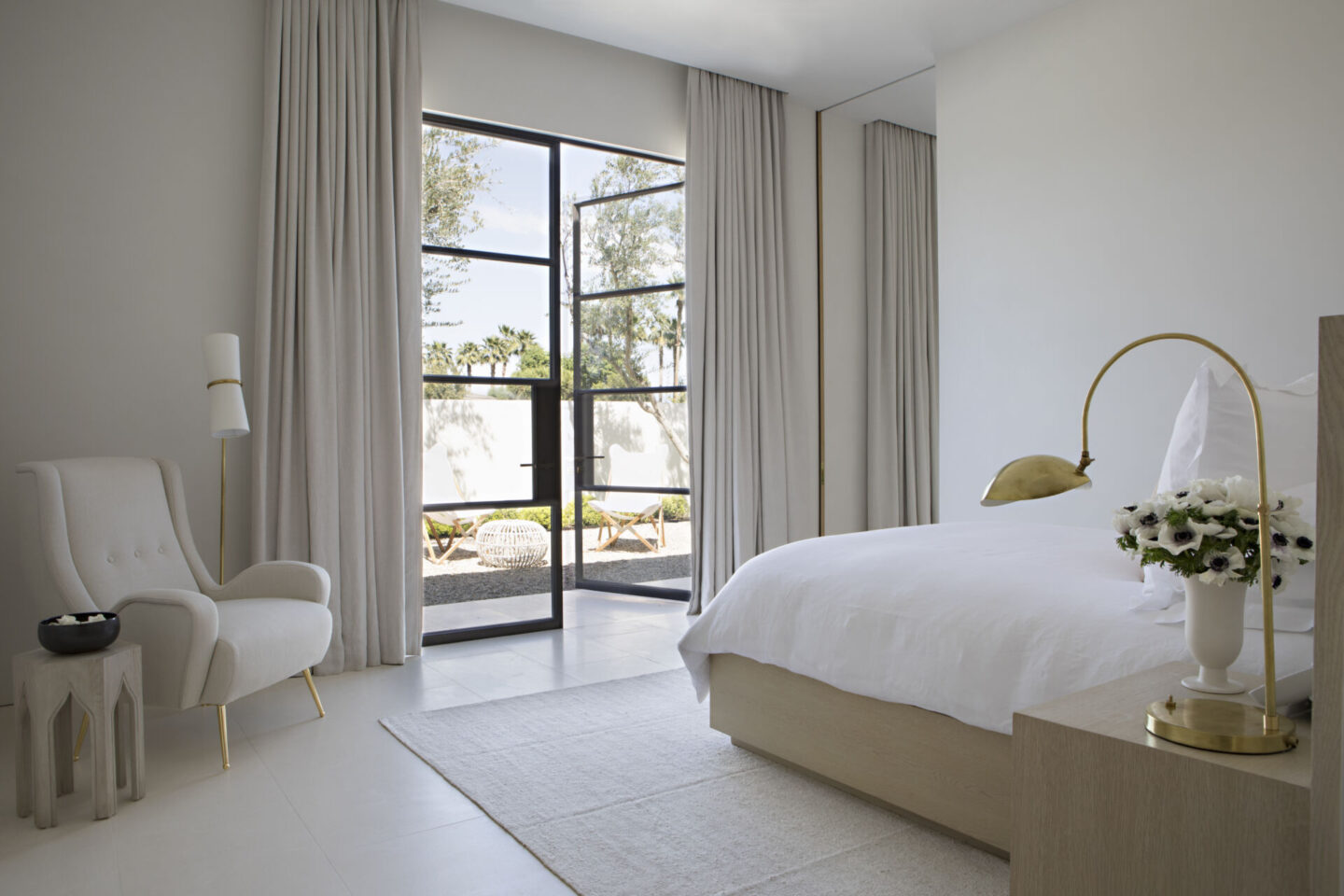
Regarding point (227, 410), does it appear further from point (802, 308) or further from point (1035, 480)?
point (802, 308)

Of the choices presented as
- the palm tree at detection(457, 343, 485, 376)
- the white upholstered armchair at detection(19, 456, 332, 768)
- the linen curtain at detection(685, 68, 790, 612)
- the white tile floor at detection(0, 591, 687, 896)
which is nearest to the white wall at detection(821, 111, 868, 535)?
the linen curtain at detection(685, 68, 790, 612)

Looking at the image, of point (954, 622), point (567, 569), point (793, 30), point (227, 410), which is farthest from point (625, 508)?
point (954, 622)

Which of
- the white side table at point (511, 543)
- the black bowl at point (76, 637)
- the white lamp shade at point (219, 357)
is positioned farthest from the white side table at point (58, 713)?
the white side table at point (511, 543)

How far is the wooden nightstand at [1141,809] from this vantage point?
128 centimetres

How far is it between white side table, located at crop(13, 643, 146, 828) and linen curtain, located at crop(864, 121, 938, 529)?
4.59 m

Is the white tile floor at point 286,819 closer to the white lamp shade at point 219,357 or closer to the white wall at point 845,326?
the white lamp shade at point 219,357

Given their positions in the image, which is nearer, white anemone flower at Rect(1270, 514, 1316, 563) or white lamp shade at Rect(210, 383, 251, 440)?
white anemone flower at Rect(1270, 514, 1316, 563)

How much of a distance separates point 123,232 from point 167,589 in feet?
5.44

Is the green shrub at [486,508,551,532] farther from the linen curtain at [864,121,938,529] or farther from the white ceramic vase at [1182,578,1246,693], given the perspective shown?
the white ceramic vase at [1182,578,1246,693]

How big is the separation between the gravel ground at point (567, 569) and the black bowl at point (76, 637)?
2.15 m

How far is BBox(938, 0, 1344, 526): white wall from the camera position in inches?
141

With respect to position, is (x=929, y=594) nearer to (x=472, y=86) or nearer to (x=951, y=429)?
(x=951, y=429)

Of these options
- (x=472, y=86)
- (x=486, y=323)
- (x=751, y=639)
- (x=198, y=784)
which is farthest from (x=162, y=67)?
(x=751, y=639)

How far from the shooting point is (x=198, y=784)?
275 cm
